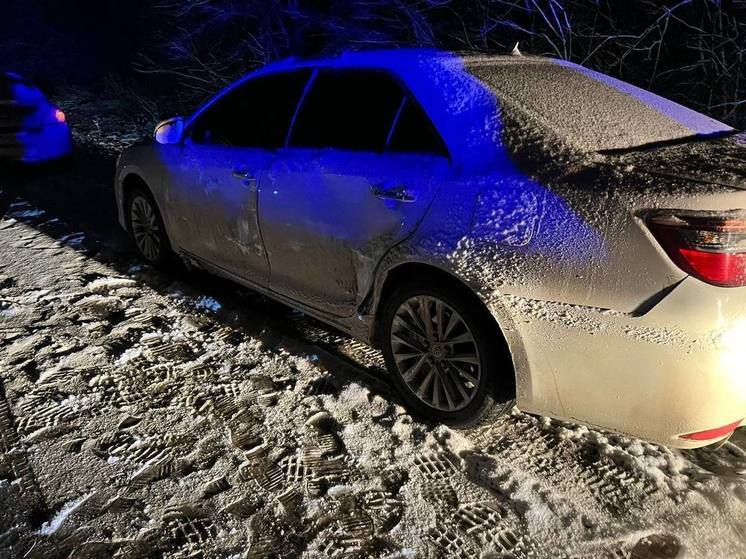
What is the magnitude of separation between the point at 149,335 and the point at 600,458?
265cm

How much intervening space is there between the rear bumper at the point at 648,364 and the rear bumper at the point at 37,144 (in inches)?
311

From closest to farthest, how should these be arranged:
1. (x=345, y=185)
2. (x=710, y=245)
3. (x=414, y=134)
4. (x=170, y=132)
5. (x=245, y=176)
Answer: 1. (x=710, y=245)
2. (x=414, y=134)
3. (x=345, y=185)
4. (x=245, y=176)
5. (x=170, y=132)

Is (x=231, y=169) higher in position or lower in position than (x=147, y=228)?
higher

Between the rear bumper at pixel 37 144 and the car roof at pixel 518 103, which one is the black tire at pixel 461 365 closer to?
the car roof at pixel 518 103

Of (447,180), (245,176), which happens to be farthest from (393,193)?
(245,176)

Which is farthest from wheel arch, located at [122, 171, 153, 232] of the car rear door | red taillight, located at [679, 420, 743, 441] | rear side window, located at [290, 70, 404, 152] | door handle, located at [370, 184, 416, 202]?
red taillight, located at [679, 420, 743, 441]

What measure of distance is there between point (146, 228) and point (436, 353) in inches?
116

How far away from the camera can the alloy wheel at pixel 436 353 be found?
2660mm

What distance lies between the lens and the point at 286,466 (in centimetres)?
264

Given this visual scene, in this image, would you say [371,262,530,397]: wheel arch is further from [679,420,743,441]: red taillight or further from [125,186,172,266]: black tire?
[125,186,172,266]: black tire

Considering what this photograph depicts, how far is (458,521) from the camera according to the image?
7.72ft

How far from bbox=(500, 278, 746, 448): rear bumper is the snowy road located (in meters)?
0.36

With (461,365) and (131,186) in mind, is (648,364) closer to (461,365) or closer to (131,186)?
(461,365)

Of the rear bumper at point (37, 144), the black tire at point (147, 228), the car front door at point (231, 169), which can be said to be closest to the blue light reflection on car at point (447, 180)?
the car front door at point (231, 169)
